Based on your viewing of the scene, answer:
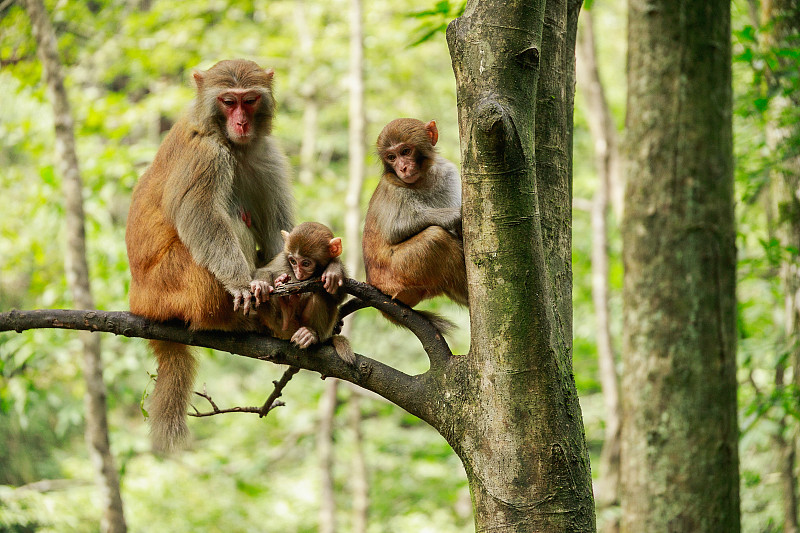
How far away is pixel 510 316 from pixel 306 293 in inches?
53.9

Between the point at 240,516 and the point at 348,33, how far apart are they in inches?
319

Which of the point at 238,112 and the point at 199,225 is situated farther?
the point at 238,112

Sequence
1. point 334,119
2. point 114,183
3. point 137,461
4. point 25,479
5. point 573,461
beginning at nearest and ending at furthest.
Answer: point 573,461
point 114,183
point 25,479
point 137,461
point 334,119

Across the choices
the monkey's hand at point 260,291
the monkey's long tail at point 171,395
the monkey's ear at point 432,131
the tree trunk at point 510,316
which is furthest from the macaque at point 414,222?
the monkey's long tail at point 171,395

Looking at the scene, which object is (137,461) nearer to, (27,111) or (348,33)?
(27,111)

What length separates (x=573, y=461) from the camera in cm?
226

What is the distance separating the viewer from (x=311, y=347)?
300 cm

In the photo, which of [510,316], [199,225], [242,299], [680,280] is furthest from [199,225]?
[680,280]

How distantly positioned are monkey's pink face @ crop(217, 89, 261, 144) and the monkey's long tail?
46.7 inches

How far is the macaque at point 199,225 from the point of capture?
354cm

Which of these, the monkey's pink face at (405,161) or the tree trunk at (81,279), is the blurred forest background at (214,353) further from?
the monkey's pink face at (405,161)

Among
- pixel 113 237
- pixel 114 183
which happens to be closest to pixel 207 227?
pixel 114 183

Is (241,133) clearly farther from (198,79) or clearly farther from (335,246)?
(335,246)

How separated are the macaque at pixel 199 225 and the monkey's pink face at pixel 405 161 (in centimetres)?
79
